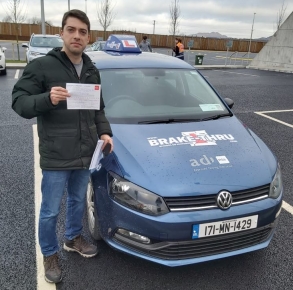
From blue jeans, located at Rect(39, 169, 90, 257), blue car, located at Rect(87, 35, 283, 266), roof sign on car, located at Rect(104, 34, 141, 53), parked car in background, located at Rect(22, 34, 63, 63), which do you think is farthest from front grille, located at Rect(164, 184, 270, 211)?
parked car in background, located at Rect(22, 34, 63, 63)

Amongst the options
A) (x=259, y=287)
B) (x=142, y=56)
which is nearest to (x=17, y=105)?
(x=259, y=287)

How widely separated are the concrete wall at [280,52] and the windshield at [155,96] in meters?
16.9

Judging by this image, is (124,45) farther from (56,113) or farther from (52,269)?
(52,269)

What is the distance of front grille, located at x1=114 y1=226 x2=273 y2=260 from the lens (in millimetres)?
2271

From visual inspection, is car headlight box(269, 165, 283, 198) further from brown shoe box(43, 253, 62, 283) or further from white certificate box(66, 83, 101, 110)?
brown shoe box(43, 253, 62, 283)

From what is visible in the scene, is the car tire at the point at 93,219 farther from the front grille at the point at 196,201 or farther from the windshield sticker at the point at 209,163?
the windshield sticker at the point at 209,163

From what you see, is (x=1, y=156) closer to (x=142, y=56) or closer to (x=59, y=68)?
(x=142, y=56)

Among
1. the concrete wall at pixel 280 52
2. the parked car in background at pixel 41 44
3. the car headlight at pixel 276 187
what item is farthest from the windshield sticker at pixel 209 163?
the concrete wall at pixel 280 52

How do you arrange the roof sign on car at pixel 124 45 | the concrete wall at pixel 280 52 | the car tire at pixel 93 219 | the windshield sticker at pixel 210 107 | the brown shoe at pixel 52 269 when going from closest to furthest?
the brown shoe at pixel 52 269
the car tire at pixel 93 219
the windshield sticker at pixel 210 107
the roof sign on car at pixel 124 45
the concrete wall at pixel 280 52

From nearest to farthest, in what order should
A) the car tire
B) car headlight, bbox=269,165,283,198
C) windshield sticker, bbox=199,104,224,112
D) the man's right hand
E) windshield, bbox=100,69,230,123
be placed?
the man's right hand, car headlight, bbox=269,165,283,198, the car tire, windshield, bbox=100,69,230,123, windshield sticker, bbox=199,104,224,112

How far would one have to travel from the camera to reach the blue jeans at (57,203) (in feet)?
7.45

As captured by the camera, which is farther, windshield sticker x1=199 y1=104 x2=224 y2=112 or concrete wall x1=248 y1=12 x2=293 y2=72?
concrete wall x1=248 y1=12 x2=293 y2=72

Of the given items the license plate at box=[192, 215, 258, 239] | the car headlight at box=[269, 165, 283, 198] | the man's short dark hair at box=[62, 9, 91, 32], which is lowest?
the license plate at box=[192, 215, 258, 239]

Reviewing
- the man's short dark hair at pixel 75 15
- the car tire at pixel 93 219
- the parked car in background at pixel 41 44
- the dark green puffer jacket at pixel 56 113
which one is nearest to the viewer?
the dark green puffer jacket at pixel 56 113
